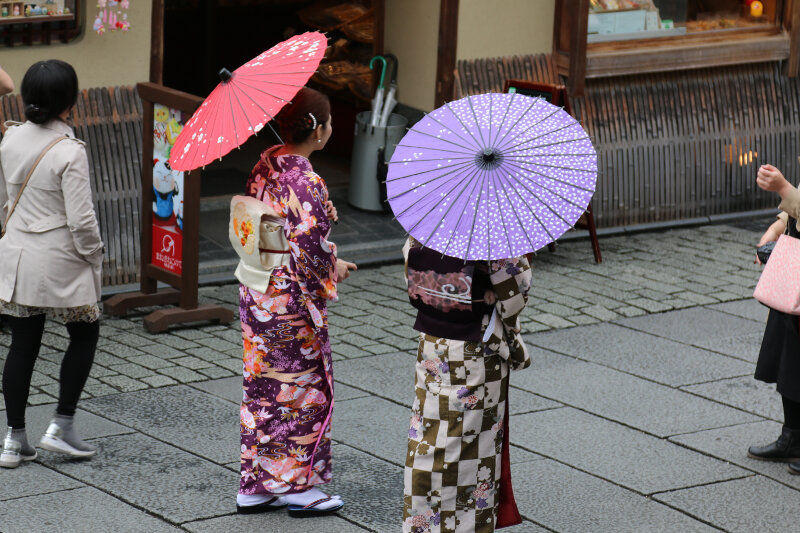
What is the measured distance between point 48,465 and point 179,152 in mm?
1653

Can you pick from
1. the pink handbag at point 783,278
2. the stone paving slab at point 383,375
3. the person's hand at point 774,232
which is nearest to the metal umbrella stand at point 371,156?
the stone paving slab at point 383,375

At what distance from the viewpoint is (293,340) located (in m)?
4.95

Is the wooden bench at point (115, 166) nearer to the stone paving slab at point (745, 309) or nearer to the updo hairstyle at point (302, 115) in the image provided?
the updo hairstyle at point (302, 115)

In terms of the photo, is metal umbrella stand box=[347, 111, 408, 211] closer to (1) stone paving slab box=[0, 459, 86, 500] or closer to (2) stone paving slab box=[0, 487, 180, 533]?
(1) stone paving slab box=[0, 459, 86, 500]

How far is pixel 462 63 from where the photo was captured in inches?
378

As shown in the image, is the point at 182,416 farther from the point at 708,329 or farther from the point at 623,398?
the point at 708,329

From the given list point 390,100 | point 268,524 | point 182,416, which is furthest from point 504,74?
point 268,524

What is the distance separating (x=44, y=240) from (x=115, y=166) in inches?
117

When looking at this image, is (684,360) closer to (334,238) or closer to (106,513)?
(334,238)

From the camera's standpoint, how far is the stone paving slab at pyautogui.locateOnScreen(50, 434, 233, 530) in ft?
16.8

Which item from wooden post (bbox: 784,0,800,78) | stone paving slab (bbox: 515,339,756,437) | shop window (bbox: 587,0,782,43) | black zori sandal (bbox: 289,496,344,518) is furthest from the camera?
wooden post (bbox: 784,0,800,78)

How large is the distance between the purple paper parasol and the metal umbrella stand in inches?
220

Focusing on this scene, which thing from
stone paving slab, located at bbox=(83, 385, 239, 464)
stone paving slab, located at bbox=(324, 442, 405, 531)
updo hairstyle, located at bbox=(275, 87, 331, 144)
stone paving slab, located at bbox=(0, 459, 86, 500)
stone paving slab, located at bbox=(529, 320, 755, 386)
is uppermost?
updo hairstyle, located at bbox=(275, 87, 331, 144)

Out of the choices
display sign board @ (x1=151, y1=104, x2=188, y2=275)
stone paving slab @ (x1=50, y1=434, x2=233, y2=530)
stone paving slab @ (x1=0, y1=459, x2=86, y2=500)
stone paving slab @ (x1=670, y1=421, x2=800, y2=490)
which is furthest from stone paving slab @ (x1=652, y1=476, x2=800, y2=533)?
display sign board @ (x1=151, y1=104, x2=188, y2=275)
